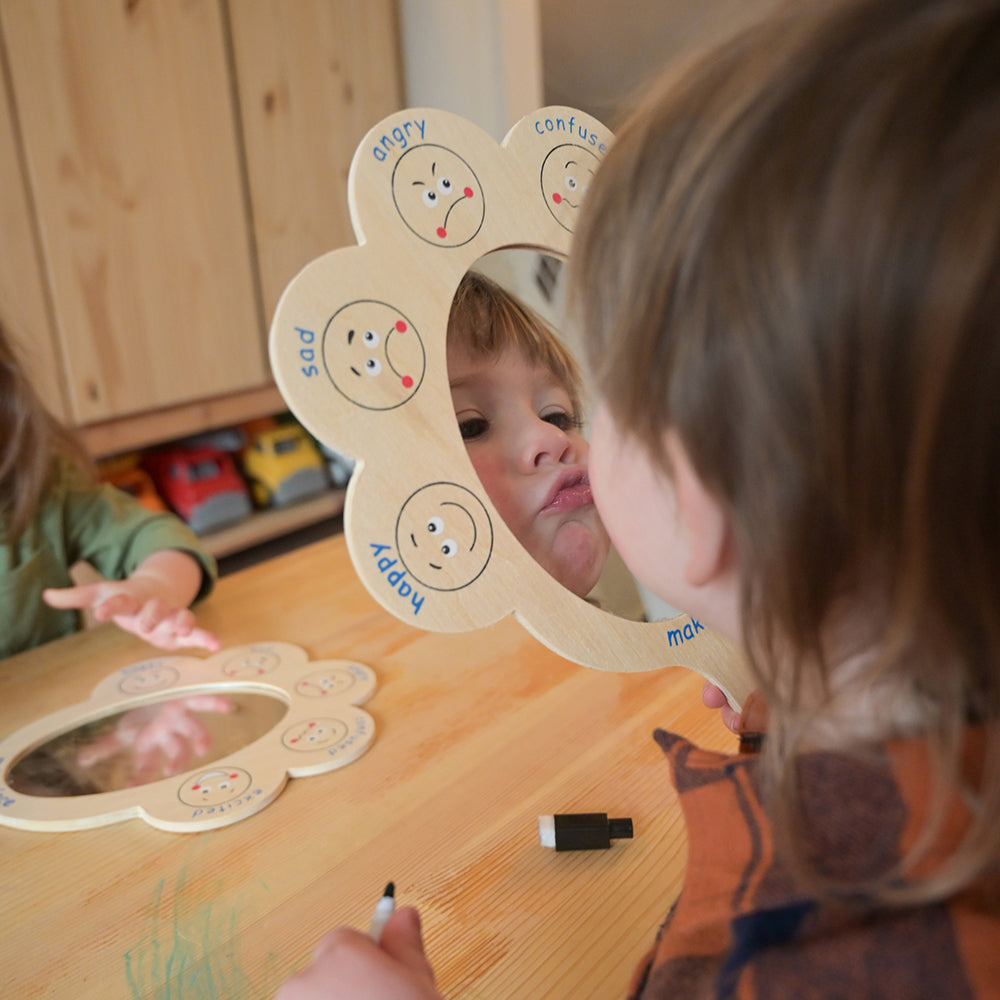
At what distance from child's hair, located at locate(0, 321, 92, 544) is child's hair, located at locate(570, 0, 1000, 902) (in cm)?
72

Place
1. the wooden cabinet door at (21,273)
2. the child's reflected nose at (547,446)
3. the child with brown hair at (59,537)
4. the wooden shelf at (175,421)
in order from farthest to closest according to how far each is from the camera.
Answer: the wooden shelf at (175,421) → the wooden cabinet door at (21,273) → the child with brown hair at (59,537) → the child's reflected nose at (547,446)

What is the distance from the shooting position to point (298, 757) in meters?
0.54

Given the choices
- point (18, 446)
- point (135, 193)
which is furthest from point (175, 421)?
point (18, 446)

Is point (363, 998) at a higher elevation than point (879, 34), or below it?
below

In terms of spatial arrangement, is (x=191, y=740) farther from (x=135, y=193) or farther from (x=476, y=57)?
(x=476, y=57)

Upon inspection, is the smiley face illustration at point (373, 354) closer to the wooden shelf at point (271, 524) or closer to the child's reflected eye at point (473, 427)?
the child's reflected eye at point (473, 427)

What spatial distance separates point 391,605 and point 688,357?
0.62 feet

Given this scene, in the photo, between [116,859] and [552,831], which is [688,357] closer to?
[552,831]

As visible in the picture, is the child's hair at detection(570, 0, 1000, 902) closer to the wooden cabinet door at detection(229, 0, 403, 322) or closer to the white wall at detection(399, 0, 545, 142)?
the white wall at detection(399, 0, 545, 142)

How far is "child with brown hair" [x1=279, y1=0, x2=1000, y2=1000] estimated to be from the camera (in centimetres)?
23

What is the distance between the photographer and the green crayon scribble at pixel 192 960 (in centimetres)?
38

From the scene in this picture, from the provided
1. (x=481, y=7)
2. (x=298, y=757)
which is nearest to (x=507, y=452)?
(x=298, y=757)

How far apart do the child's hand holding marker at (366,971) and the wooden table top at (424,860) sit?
4cm

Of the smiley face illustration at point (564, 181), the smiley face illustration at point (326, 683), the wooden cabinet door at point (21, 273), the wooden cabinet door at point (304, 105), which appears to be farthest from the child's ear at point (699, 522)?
the wooden cabinet door at point (304, 105)
